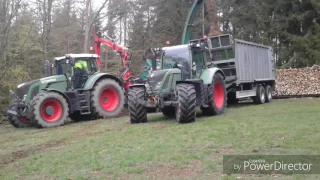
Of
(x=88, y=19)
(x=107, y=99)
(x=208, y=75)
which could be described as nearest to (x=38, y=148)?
(x=208, y=75)

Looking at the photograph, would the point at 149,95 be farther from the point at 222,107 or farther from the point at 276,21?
the point at 276,21

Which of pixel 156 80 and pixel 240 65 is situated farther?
pixel 240 65

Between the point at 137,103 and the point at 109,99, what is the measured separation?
3976 mm

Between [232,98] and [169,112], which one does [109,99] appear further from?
[232,98]

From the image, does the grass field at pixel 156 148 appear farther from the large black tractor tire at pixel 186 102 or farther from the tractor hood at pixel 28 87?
the tractor hood at pixel 28 87

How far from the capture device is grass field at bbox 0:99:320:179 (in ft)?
19.0

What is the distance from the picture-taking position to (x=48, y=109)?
40.6ft

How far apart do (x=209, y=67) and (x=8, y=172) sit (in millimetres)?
8349

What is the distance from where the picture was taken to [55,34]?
25.4 m

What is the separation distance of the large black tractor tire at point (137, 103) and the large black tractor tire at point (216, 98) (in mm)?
2175

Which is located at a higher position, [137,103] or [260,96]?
[137,103]

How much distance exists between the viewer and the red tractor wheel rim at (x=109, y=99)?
14.5 meters

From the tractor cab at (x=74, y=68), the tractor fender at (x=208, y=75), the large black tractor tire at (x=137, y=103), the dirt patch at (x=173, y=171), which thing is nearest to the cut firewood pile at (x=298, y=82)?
the tractor fender at (x=208, y=75)

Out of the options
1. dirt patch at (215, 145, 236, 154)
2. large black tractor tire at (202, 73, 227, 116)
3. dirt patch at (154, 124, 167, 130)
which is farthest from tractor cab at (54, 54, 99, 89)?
dirt patch at (215, 145, 236, 154)
